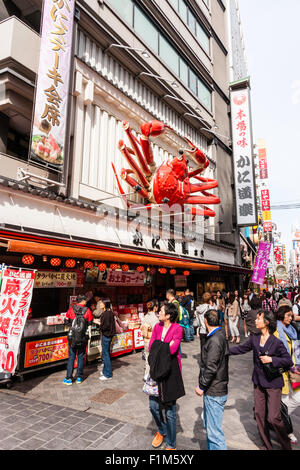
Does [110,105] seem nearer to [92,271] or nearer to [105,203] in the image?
[105,203]

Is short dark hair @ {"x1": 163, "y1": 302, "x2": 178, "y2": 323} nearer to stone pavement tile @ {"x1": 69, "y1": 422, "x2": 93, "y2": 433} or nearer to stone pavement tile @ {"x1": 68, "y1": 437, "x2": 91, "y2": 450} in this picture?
stone pavement tile @ {"x1": 68, "y1": 437, "x2": 91, "y2": 450}

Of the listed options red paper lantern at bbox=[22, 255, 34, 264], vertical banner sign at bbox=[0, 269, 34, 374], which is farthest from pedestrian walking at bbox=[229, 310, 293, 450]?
red paper lantern at bbox=[22, 255, 34, 264]

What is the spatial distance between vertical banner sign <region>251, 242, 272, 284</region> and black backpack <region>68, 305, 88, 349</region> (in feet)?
44.2

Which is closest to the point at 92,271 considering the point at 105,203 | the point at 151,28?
the point at 105,203

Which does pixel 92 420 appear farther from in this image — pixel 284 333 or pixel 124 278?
pixel 124 278

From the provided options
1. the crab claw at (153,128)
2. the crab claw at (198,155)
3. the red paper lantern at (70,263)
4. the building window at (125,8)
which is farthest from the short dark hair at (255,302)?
the building window at (125,8)

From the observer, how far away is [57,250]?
271 inches

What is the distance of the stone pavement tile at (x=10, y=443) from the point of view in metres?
3.89

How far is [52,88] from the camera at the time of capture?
8.08 metres

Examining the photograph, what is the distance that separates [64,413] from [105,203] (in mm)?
7112

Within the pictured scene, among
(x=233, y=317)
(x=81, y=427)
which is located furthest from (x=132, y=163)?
(x=81, y=427)

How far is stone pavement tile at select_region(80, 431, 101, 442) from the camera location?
416 centimetres

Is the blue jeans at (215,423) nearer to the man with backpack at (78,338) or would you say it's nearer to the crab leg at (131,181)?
the man with backpack at (78,338)

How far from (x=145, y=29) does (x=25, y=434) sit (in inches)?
656
